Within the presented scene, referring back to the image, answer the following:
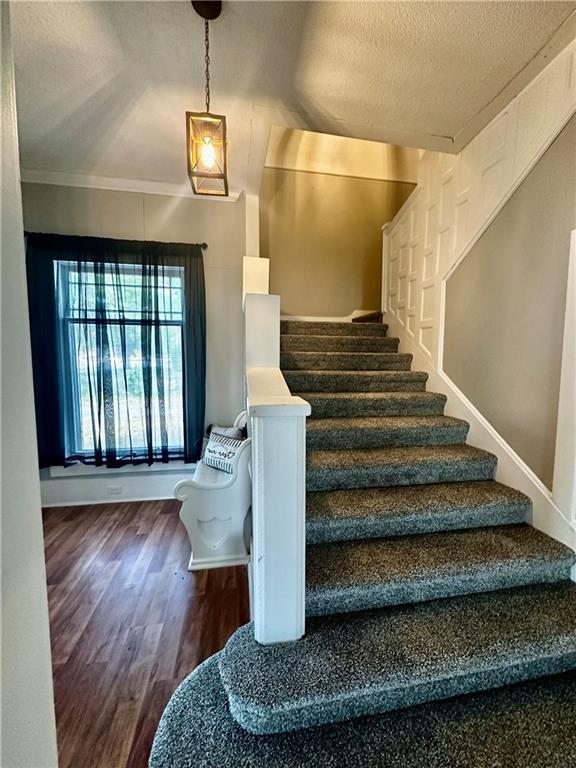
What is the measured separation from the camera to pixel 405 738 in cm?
103

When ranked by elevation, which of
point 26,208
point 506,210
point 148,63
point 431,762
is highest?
point 148,63

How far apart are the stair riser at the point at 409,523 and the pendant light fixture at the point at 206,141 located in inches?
66.5

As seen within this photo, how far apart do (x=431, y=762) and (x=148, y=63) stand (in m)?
3.09

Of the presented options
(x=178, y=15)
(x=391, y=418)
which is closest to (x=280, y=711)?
(x=391, y=418)

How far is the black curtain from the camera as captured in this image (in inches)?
115

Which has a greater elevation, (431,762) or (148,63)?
(148,63)

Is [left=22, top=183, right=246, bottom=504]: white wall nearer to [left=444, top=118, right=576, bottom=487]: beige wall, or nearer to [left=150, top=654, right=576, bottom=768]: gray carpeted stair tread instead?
[left=444, top=118, right=576, bottom=487]: beige wall

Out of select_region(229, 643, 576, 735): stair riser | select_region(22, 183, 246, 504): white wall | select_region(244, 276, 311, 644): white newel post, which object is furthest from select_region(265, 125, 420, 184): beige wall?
select_region(229, 643, 576, 735): stair riser

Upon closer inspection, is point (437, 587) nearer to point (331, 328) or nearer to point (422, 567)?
point (422, 567)

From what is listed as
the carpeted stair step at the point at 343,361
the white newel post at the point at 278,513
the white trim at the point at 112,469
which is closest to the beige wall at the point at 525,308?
the carpeted stair step at the point at 343,361

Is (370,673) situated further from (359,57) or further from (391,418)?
(359,57)

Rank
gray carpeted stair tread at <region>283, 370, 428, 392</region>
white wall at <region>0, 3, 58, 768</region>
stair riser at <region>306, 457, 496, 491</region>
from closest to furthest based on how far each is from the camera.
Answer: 1. white wall at <region>0, 3, 58, 768</region>
2. stair riser at <region>306, 457, 496, 491</region>
3. gray carpeted stair tread at <region>283, 370, 428, 392</region>

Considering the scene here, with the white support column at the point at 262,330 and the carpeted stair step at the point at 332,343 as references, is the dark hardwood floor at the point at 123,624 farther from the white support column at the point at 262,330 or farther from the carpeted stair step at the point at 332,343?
the carpeted stair step at the point at 332,343

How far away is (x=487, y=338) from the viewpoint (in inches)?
79.9
